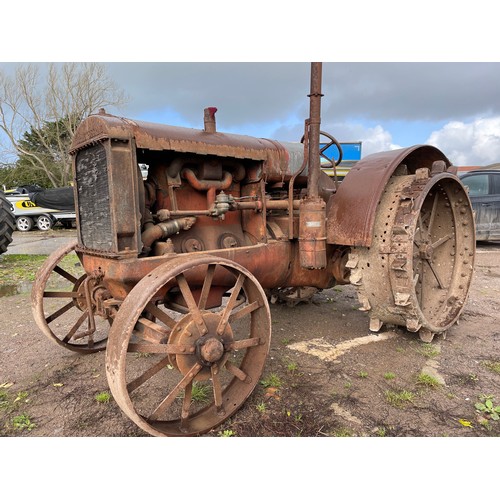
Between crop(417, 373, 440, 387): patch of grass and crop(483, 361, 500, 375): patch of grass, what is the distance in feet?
1.72

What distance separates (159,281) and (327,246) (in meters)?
1.78

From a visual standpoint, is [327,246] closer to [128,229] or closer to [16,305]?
[128,229]

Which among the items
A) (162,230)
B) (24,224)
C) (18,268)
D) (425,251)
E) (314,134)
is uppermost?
(314,134)

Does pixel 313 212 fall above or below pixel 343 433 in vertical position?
above

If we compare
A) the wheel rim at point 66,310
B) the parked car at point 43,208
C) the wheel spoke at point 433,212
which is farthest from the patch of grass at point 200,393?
the parked car at point 43,208

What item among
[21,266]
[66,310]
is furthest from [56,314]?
[21,266]

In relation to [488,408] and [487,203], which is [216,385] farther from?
[487,203]

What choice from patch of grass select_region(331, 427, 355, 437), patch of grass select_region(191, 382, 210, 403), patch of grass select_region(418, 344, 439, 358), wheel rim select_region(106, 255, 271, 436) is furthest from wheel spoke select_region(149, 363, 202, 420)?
patch of grass select_region(418, 344, 439, 358)

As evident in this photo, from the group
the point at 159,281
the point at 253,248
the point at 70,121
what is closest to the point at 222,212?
the point at 253,248

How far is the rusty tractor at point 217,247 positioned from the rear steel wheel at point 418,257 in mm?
11

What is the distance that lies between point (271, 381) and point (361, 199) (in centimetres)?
153

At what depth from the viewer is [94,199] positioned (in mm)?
2639

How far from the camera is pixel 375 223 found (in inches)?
121

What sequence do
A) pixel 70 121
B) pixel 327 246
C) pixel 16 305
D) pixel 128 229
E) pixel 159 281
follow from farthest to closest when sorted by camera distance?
pixel 70 121
pixel 16 305
pixel 327 246
pixel 128 229
pixel 159 281
